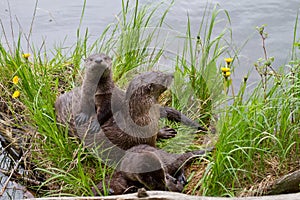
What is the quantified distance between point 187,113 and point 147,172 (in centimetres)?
84

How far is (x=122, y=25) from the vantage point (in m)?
3.97

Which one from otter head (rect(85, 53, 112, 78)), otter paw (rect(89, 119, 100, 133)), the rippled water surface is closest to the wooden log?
otter paw (rect(89, 119, 100, 133))

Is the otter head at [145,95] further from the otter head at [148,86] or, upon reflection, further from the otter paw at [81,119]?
the otter paw at [81,119]

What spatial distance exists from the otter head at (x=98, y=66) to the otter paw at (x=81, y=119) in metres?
0.20

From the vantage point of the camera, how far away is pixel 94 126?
116 inches

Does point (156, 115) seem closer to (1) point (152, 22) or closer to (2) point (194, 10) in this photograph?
(1) point (152, 22)

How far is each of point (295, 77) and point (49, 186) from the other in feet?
4.29

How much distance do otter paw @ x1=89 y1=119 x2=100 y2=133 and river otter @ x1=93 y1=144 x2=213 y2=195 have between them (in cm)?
25

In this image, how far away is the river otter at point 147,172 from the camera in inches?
102

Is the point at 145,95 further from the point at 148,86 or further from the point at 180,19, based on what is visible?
the point at 180,19

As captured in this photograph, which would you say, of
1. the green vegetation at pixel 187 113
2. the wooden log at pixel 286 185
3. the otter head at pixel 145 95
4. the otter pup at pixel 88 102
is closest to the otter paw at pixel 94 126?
the otter pup at pixel 88 102

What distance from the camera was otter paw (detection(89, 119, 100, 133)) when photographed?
294cm

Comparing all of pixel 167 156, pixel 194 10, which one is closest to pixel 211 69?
pixel 167 156

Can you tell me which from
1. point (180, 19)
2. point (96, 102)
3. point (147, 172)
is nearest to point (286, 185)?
point (147, 172)
